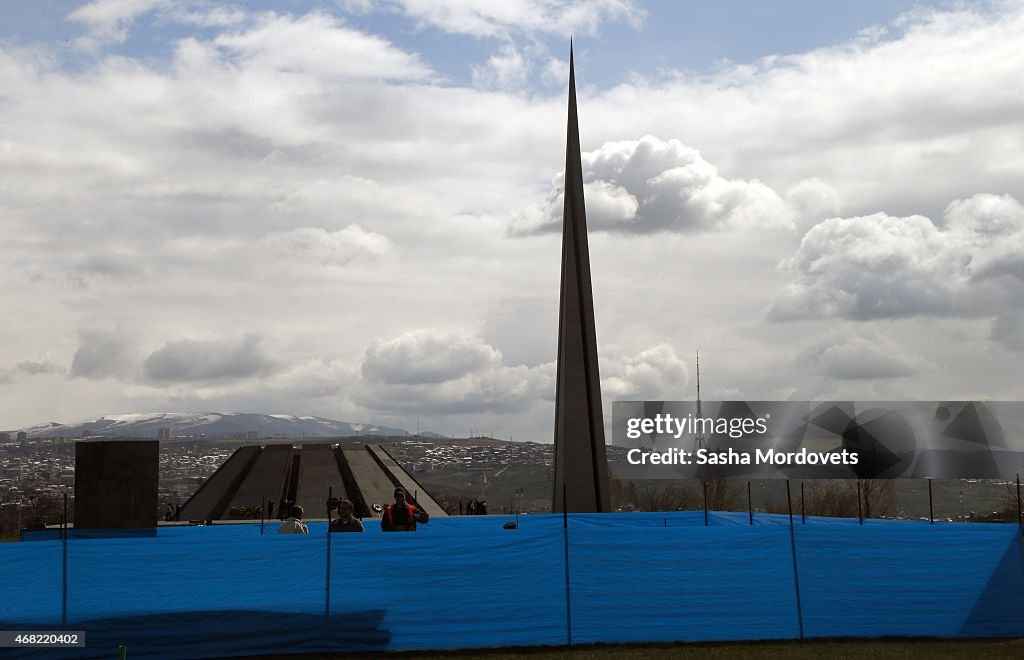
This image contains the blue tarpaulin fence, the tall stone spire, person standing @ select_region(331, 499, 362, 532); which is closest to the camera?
the blue tarpaulin fence

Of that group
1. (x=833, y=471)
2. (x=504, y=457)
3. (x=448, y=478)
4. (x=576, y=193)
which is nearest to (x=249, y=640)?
(x=576, y=193)

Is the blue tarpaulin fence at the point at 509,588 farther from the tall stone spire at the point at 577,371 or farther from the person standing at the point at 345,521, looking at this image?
the tall stone spire at the point at 577,371

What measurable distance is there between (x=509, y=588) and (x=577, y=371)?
23542 mm

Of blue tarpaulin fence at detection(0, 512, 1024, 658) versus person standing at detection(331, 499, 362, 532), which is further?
person standing at detection(331, 499, 362, 532)

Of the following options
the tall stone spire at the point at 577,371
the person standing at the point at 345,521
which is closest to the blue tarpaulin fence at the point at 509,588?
the person standing at the point at 345,521

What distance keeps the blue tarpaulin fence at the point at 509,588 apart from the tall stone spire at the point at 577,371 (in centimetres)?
2216

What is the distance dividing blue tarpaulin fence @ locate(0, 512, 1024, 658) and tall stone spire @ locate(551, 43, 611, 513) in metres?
22.2

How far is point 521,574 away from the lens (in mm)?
15297

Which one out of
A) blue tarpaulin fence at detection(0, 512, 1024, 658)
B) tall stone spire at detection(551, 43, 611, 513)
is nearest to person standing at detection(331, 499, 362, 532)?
blue tarpaulin fence at detection(0, 512, 1024, 658)

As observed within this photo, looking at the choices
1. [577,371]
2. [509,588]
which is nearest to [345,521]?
[509,588]

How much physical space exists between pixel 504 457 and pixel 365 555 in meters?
170

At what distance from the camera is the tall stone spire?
126ft

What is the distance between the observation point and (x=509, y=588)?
50.0ft

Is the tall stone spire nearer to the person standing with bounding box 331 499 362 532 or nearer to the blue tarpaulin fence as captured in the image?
the person standing with bounding box 331 499 362 532
